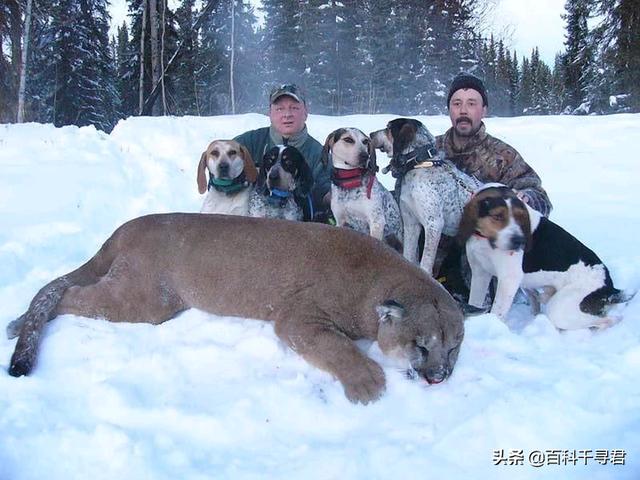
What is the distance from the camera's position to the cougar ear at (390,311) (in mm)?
3148

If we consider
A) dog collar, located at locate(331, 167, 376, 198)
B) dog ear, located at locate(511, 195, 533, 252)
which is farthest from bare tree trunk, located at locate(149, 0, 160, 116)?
dog ear, located at locate(511, 195, 533, 252)

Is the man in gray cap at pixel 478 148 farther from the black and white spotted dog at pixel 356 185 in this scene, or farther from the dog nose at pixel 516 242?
the dog nose at pixel 516 242

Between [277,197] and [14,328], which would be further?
[277,197]

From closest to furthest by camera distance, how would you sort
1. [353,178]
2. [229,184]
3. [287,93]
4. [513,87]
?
[353,178] < [229,184] < [287,93] < [513,87]

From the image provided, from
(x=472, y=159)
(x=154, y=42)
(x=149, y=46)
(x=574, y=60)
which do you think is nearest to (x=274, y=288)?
(x=472, y=159)

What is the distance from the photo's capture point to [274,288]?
→ 3.72 metres

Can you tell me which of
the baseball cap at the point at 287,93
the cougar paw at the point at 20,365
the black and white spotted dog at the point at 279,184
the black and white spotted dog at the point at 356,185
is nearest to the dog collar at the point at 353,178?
the black and white spotted dog at the point at 356,185

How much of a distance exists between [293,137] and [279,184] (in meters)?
1.51

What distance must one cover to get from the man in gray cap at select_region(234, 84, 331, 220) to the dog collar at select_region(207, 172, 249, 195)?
73 cm

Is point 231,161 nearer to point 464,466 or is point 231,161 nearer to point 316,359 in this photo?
point 316,359

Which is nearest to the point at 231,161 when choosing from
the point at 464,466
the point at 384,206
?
the point at 384,206

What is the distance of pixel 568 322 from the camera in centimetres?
410

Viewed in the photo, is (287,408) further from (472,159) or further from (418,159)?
(472,159)

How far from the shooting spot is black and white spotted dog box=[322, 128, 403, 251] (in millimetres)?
5340
